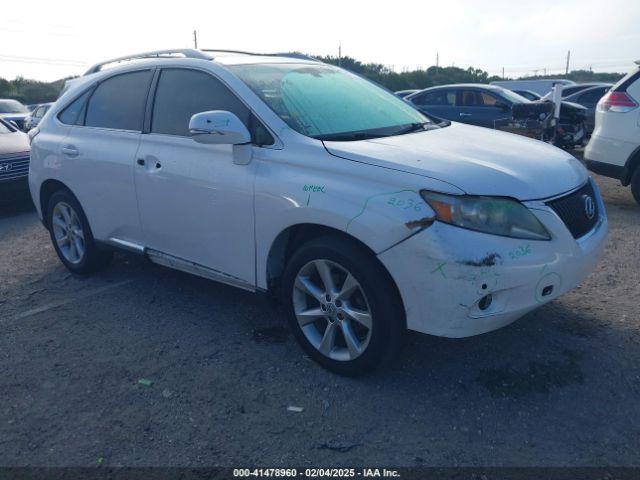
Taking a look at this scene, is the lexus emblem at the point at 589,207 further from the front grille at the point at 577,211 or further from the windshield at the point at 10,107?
the windshield at the point at 10,107

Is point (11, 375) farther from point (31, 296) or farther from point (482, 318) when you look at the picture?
Result: point (482, 318)

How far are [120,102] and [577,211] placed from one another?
3.33m

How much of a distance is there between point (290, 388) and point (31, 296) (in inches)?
107

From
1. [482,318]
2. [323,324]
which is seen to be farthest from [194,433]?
[482,318]

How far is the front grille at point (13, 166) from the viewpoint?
790cm

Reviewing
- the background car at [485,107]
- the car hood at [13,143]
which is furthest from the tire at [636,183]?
the car hood at [13,143]

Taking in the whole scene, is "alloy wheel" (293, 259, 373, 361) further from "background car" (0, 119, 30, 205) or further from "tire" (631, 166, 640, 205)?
"background car" (0, 119, 30, 205)

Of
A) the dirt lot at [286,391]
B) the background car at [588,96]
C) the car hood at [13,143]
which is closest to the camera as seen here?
the dirt lot at [286,391]

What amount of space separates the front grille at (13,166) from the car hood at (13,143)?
100mm

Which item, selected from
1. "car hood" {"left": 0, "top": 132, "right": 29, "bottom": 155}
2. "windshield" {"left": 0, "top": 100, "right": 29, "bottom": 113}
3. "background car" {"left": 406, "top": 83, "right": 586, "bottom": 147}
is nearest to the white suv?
"car hood" {"left": 0, "top": 132, "right": 29, "bottom": 155}

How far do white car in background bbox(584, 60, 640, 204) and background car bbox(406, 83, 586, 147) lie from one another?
4489mm

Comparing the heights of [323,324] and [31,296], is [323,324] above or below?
above

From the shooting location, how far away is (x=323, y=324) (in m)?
3.38

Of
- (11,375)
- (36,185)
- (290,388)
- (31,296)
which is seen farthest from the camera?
(36,185)
